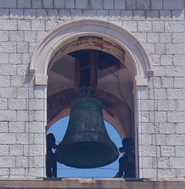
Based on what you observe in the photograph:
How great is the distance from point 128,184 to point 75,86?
3.56m

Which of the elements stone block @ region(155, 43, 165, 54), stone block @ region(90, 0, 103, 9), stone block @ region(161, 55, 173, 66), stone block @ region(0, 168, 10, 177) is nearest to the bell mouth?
stone block @ region(0, 168, 10, 177)

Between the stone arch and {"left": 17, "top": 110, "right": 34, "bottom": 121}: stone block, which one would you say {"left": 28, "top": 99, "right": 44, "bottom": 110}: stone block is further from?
the stone arch

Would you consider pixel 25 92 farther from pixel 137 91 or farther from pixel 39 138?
pixel 137 91

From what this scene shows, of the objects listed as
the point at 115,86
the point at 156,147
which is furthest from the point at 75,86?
the point at 156,147

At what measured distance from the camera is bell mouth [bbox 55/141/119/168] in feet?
75.3

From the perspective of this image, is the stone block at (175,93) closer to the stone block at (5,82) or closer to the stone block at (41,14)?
the stone block at (41,14)

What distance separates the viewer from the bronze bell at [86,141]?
22.7m

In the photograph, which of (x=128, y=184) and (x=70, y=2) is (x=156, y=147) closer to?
(x=128, y=184)

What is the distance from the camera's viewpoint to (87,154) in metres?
23.2

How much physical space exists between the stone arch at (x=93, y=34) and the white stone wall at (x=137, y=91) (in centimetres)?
10

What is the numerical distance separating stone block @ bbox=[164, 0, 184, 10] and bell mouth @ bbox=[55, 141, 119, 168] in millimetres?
2588

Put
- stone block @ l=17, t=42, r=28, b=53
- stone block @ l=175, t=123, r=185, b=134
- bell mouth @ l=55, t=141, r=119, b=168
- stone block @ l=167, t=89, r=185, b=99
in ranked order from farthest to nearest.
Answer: bell mouth @ l=55, t=141, r=119, b=168
stone block @ l=17, t=42, r=28, b=53
stone block @ l=167, t=89, r=185, b=99
stone block @ l=175, t=123, r=185, b=134

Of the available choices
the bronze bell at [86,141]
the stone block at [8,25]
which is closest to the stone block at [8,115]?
the bronze bell at [86,141]

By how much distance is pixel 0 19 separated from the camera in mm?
23000
